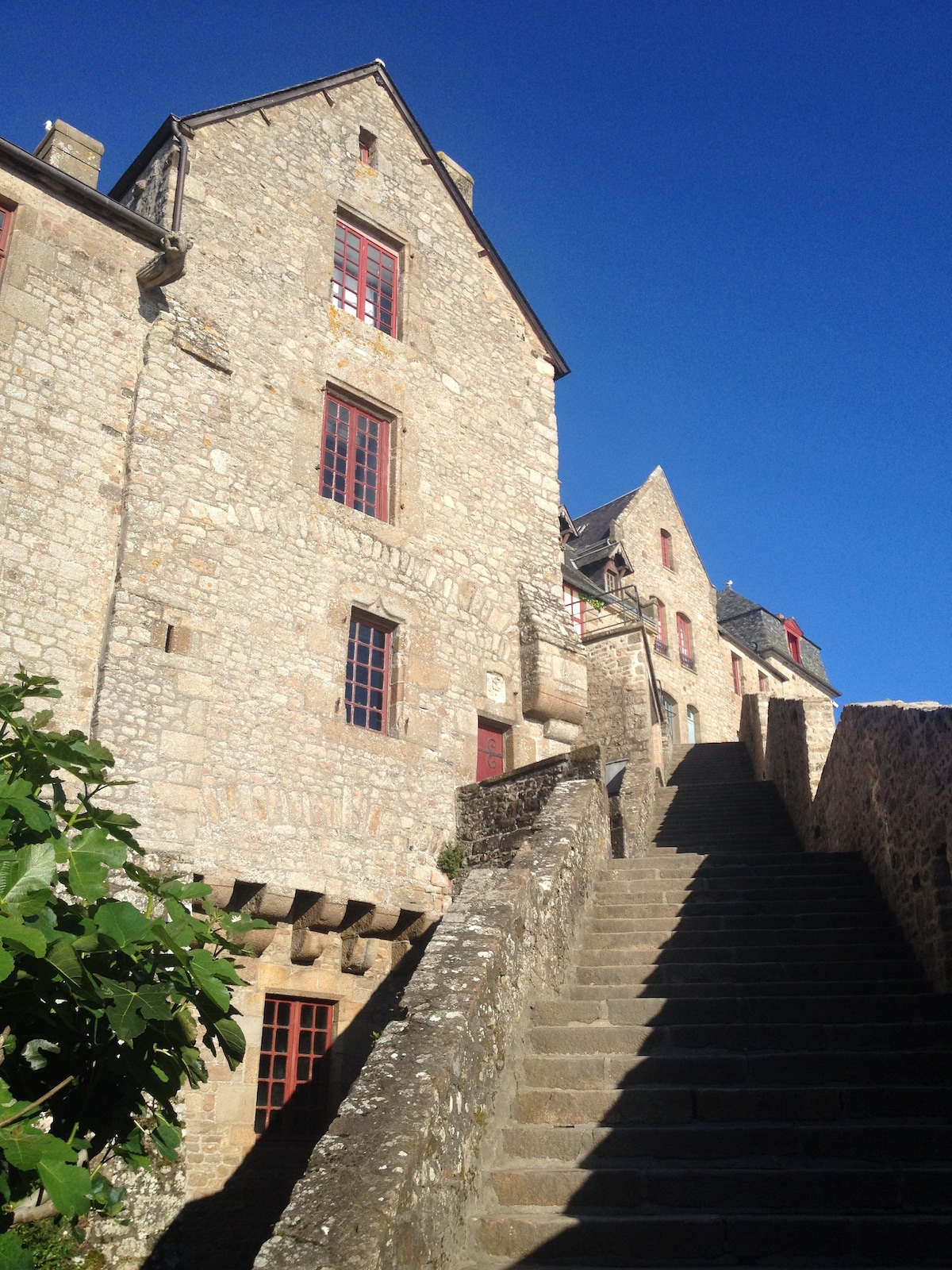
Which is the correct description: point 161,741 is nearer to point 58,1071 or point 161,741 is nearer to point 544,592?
point 58,1071

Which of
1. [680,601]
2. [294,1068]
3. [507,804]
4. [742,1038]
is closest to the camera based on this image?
[742,1038]

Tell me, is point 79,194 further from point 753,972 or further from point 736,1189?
point 736,1189

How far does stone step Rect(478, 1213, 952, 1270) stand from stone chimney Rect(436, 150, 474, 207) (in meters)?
13.2

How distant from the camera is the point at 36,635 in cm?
790

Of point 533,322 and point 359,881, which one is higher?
point 533,322

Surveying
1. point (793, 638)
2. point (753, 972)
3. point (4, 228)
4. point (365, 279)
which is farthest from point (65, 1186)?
point (793, 638)

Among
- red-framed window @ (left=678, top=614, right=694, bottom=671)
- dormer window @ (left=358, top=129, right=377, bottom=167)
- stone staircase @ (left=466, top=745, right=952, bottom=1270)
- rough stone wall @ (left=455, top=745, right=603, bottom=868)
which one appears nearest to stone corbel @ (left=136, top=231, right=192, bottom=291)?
dormer window @ (left=358, top=129, right=377, bottom=167)

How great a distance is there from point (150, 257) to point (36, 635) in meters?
3.96

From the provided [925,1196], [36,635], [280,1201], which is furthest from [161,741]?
[925,1196]

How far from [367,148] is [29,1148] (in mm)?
12624

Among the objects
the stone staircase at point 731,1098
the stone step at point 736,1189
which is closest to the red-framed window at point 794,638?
the stone staircase at point 731,1098

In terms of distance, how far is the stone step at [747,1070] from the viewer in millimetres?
5250

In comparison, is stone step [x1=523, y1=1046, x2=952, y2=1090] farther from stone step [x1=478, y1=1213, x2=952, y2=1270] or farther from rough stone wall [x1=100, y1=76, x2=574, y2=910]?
rough stone wall [x1=100, y1=76, x2=574, y2=910]

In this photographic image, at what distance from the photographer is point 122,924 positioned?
128 inches
